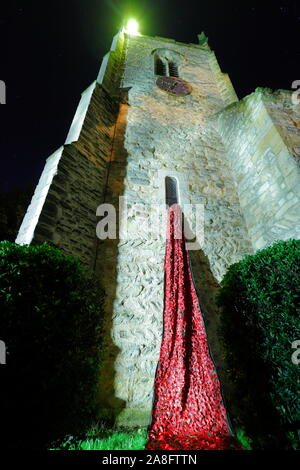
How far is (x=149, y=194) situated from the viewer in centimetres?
599

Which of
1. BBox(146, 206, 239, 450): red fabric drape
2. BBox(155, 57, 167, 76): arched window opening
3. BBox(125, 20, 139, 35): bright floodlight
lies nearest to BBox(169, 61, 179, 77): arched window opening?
BBox(155, 57, 167, 76): arched window opening

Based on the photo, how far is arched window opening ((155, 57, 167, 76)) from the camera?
35.2ft

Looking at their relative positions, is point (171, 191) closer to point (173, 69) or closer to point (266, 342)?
point (266, 342)

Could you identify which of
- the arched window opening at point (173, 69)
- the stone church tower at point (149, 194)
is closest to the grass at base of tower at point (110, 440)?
the stone church tower at point (149, 194)

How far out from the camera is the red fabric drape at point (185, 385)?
284 cm

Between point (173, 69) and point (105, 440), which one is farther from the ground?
point (173, 69)

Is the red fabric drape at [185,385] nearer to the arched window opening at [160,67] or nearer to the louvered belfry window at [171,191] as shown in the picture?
the louvered belfry window at [171,191]

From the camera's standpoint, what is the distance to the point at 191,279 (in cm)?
448

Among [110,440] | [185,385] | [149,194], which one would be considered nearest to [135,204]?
[149,194]

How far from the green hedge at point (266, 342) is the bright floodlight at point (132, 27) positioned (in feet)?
47.5

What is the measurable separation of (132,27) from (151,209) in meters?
13.1

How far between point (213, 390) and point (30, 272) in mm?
3028

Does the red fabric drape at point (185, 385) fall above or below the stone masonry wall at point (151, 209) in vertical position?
below
